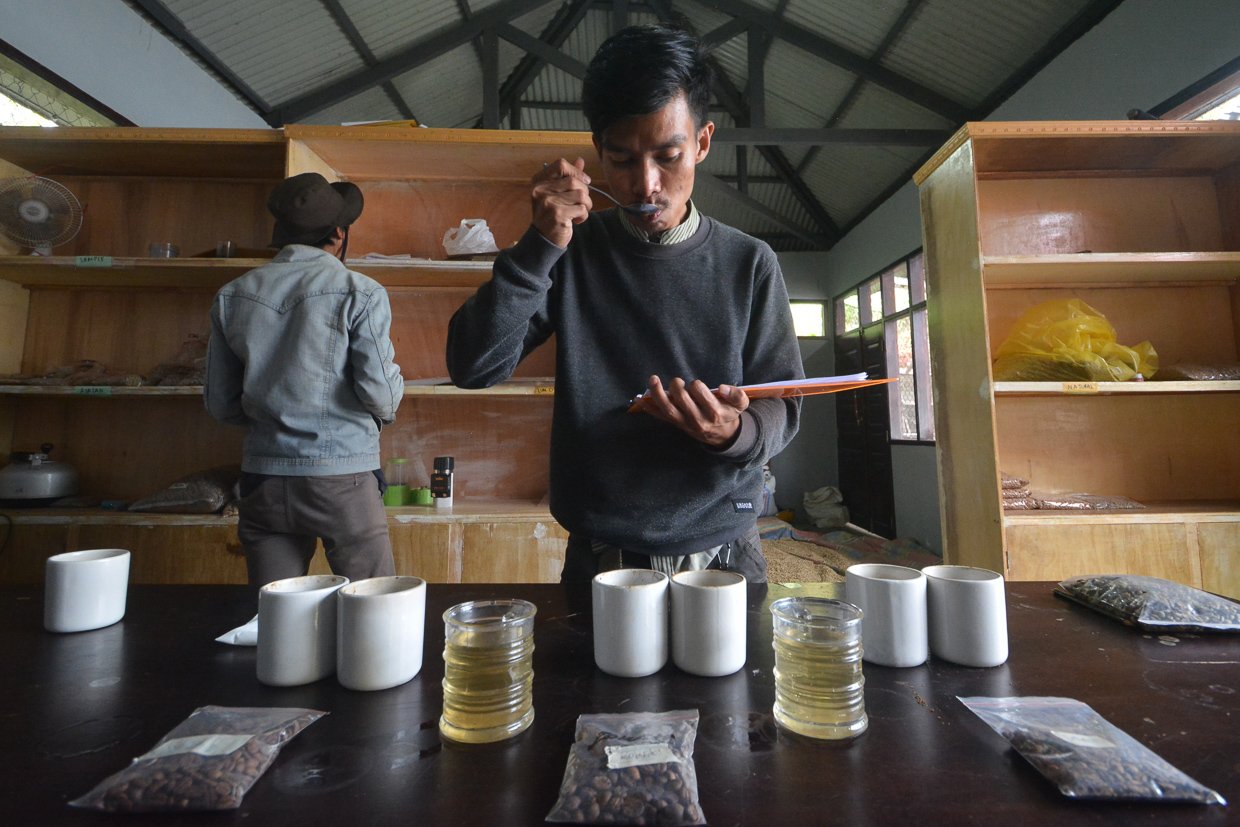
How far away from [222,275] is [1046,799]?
9.08 ft

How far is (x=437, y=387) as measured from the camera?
7.12ft

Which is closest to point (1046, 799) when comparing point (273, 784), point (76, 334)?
point (273, 784)

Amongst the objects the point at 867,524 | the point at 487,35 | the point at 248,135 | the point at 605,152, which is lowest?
the point at 867,524

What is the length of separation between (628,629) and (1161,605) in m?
0.77

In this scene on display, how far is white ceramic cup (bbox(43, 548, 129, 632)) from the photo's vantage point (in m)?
0.79

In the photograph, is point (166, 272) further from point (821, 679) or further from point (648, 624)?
point (821, 679)

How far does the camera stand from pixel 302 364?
4.75 feet

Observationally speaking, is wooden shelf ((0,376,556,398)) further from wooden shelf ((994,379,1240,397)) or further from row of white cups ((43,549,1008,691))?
wooden shelf ((994,379,1240,397))

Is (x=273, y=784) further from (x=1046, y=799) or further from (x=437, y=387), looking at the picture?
(x=437, y=387)

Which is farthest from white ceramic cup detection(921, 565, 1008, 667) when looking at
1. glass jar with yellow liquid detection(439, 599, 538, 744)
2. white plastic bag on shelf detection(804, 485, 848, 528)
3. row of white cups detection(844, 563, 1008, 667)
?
white plastic bag on shelf detection(804, 485, 848, 528)

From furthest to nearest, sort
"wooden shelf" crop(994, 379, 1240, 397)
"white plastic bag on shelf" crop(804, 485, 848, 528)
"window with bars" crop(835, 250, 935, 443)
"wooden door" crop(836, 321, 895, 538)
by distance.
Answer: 1. "white plastic bag on shelf" crop(804, 485, 848, 528)
2. "wooden door" crop(836, 321, 895, 538)
3. "window with bars" crop(835, 250, 935, 443)
4. "wooden shelf" crop(994, 379, 1240, 397)

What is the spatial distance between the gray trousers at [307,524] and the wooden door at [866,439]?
4834mm

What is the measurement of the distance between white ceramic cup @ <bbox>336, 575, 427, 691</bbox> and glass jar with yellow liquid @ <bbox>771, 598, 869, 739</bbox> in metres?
0.40

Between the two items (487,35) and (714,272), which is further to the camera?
(487,35)
